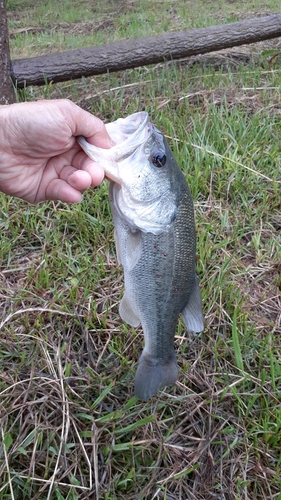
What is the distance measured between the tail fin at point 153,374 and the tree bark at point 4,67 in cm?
266

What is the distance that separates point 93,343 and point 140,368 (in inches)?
21.2

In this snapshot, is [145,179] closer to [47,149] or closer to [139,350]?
[47,149]

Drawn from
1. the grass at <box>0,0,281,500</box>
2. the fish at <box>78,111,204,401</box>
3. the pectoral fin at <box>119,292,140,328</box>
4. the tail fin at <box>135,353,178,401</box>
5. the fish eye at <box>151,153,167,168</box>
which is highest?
the fish eye at <box>151,153,167,168</box>

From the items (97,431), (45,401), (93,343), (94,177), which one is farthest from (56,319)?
(94,177)

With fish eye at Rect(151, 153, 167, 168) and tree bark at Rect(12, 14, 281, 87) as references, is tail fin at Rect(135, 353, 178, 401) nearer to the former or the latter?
fish eye at Rect(151, 153, 167, 168)

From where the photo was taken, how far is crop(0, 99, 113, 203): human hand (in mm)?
1565

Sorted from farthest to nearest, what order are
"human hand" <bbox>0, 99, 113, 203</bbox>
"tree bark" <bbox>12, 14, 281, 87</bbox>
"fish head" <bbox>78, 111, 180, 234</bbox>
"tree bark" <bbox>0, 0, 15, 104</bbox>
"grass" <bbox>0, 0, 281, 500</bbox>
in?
"tree bark" <bbox>12, 14, 281, 87</bbox> → "tree bark" <bbox>0, 0, 15, 104</bbox> → "grass" <bbox>0, 0, 281, 500</bbox> → "human hand" <bbox>0, 99, 113, 203</bbox> → "fish head" <bbox>78, 111, 180, 234</bbox>

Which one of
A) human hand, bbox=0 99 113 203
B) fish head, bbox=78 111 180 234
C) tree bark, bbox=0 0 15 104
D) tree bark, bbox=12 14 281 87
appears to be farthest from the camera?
tree bark, bbox=12 14 281 87

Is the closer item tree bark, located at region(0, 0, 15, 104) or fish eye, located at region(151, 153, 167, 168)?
fish eye, located at region(151, 153, 167, 168)

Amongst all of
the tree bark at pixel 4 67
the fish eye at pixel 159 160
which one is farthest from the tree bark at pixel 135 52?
the fish eye at pixel 159 160

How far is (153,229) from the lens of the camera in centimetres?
147

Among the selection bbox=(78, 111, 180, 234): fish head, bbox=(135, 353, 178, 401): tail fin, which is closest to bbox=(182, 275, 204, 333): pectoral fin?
bbox=(135, 353, 178, 401): tail fin

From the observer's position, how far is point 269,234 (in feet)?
8.70

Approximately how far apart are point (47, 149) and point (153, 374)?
893mm
